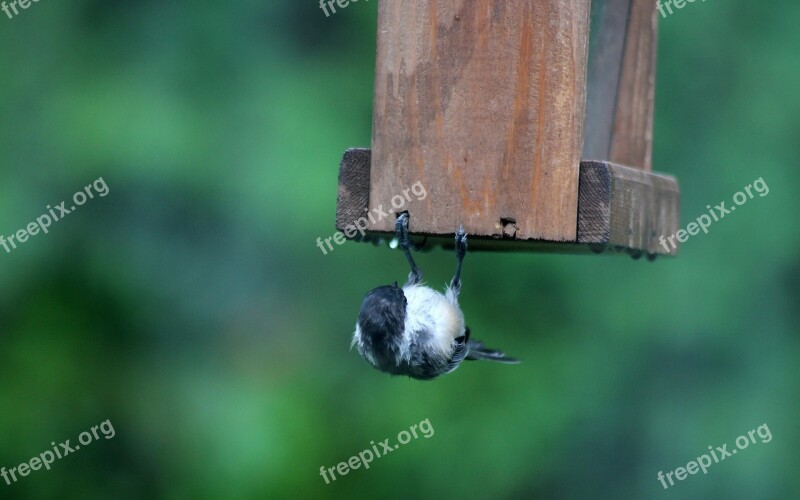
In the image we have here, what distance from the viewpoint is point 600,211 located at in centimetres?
268

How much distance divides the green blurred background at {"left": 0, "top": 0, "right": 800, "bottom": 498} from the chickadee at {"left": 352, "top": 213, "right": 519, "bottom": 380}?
1.61 meters

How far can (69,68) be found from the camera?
205 inches

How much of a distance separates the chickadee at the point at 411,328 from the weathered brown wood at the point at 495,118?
0.43ft

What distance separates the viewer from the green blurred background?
5020 mm

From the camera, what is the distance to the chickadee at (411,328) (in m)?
3.00

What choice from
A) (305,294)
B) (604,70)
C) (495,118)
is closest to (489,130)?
(495,118)

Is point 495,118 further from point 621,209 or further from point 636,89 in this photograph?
point 636,89

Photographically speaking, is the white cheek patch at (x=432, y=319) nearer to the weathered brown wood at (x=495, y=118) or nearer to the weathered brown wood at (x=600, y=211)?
the weathered brown wood at (x=600, y=211)

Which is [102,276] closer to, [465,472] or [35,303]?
[35,303]

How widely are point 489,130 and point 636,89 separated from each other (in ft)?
3.45

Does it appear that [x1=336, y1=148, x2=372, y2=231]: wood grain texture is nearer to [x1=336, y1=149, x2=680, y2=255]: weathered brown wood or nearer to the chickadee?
[x1=336, y1=149, x2=680, y2=255]: weathered brown wood

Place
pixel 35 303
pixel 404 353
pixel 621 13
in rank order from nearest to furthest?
pixel 404 353, pixel 621 13, pixel 35 303

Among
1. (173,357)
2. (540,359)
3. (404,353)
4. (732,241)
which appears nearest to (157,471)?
(173,357)

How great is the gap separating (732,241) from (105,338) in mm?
3510
